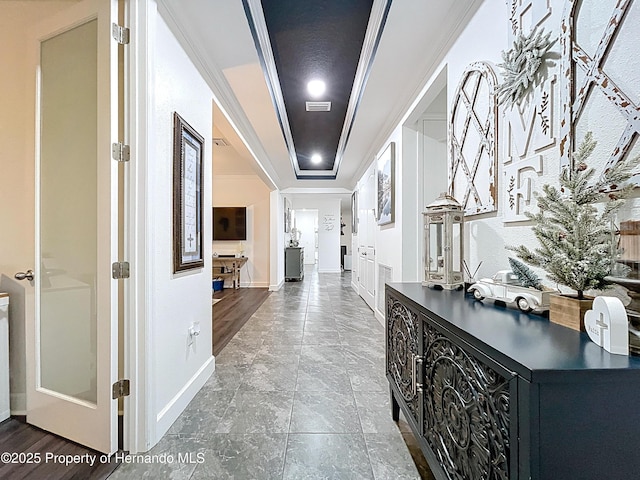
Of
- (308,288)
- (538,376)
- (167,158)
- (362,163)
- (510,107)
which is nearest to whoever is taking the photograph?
(538,376)

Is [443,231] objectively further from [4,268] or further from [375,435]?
[4,268]

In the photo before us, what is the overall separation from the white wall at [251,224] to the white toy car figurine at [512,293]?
6.20 meters

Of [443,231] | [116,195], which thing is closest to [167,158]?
[116,195]

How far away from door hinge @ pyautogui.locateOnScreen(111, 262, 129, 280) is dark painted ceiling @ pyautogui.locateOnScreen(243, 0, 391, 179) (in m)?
1.68

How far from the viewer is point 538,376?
0.63 metres

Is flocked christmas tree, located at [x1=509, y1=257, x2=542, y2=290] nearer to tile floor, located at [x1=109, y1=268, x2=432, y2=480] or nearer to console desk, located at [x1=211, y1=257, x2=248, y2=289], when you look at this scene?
tile floor, located at [x1=109, y1=268, x2=432, y2=480]

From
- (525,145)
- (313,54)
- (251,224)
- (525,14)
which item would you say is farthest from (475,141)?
(251,224)

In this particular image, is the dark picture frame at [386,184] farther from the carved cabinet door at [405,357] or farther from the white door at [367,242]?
the carved cabinet door at [405,357]

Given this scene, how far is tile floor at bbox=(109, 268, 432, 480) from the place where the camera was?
1.46 meters

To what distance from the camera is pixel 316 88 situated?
10.2 feet

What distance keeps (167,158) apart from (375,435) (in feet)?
6.54

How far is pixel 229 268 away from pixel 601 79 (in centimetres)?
681

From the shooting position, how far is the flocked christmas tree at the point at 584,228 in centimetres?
86

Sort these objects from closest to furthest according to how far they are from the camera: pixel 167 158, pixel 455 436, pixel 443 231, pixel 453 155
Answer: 1. pixel 455 436
2. pixel 443 231
3. pixel 167 158
4. pixel 453 155
